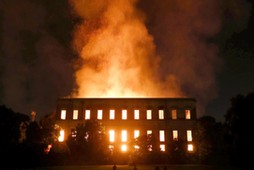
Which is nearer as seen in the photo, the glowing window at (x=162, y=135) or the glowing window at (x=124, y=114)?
the glowing window at (x=162, y=135)

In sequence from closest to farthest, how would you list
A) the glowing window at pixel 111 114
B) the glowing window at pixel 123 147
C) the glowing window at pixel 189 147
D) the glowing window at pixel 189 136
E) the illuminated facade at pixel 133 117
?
the glowing window at pixel 189 147 < the glowing window at pixel 123 147 < the glowing window at pixel 189 136 < the illuminated facade at pixel 133 117 < the glowing window at pixel 111 114

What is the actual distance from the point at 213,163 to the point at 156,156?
9.12 meters

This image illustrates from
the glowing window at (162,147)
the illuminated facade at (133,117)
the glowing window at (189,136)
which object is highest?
the illuminated facade at (133,117)

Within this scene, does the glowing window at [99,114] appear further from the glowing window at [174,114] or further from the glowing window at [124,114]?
the glowing window at [174,114]

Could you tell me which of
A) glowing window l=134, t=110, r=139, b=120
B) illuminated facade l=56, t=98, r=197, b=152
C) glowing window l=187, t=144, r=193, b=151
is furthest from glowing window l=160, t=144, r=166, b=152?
glowing window l=134, t=110, r=139, b=120

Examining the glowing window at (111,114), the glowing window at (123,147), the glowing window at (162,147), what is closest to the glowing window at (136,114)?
the glowing window at (111,114)

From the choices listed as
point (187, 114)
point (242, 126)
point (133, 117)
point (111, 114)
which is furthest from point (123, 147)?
point (242, 126)

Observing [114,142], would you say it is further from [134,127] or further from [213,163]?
[213,163]

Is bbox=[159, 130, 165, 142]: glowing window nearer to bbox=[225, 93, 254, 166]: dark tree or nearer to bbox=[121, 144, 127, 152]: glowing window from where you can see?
bbox=[121, 144, 127, 152]: glowing window

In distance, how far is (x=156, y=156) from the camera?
47250 mm

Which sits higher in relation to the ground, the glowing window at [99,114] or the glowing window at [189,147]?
the glowing window at [99,114]

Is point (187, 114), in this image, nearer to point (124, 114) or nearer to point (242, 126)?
point (124, 114)

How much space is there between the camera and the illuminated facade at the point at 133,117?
174 feet

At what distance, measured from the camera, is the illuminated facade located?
5312 centimetres
